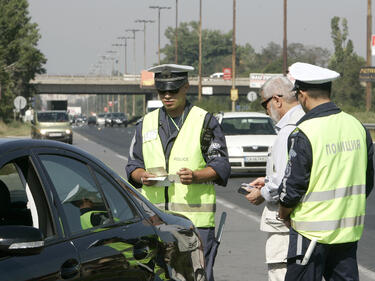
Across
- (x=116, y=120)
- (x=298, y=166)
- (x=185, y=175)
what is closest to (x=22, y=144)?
(x=298, y=166)

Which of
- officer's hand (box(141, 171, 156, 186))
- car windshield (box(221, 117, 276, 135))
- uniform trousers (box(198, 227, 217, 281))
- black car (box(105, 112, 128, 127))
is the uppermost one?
officer's hand (box(141, 171, 156, 186))

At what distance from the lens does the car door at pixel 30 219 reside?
149 inches

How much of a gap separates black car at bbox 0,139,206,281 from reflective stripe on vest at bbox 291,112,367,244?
0.74m

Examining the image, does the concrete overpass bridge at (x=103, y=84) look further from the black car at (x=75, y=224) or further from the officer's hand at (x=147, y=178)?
the black car at (x=75, y=224)

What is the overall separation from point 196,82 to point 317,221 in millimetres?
112973

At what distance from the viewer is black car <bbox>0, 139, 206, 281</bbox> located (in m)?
3.90

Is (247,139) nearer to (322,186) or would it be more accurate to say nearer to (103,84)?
(322,186)

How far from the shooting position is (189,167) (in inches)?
237

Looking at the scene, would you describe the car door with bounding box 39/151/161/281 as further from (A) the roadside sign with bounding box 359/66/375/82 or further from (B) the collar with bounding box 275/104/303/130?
(A) the roadside sign with bounding box 359/66/375/82

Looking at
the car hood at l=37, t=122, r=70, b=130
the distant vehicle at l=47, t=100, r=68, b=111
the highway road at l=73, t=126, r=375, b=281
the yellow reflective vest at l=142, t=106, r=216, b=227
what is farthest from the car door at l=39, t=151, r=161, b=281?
the distant vehicle at l=47, t=100, r=68, b=111

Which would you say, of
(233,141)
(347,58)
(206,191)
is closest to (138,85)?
(347,58)

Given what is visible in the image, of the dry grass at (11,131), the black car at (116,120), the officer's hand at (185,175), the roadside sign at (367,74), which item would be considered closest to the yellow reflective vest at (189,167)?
the officer's hand at (185,175)

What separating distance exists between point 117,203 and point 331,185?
1077mm

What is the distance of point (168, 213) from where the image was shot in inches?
215
